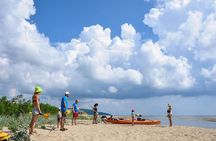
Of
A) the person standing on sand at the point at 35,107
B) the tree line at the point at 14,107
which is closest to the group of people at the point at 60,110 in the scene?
the person standing on sand at the point at 35,107

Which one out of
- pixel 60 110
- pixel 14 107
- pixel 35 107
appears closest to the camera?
pixel 35 107

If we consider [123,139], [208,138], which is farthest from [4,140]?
[208,138]

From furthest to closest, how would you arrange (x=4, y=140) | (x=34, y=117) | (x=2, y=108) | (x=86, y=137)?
1. (x=2, y=108)
2. (x=86, y=137)
3. (x=34, y=117)
4. (x=4, y=140)

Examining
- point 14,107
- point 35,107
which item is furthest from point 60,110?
point 14,107

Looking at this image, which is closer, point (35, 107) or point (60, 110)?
point (35, 107)

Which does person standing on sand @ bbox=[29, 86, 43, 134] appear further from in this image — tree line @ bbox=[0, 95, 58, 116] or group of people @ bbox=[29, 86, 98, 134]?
tree line @ bbox=[0, 95, 58, 116]

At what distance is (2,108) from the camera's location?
984 inches

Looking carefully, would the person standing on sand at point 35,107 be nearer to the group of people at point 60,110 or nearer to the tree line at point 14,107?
the group of people at point 60,110

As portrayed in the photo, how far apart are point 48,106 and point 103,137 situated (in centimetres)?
2244

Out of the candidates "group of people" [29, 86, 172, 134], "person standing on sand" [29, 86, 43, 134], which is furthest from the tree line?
"person standing on sand" [29, 86, 43, 134]

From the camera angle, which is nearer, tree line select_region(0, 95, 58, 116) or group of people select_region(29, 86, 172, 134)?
group of people select_region(29, 86, 172, 134)

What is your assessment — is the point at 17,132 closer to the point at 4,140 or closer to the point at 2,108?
the point at 4,140

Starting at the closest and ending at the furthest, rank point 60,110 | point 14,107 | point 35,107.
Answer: point 35,107
point 60,110
point 14,107

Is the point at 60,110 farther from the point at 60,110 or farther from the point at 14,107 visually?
the point at 14,107
